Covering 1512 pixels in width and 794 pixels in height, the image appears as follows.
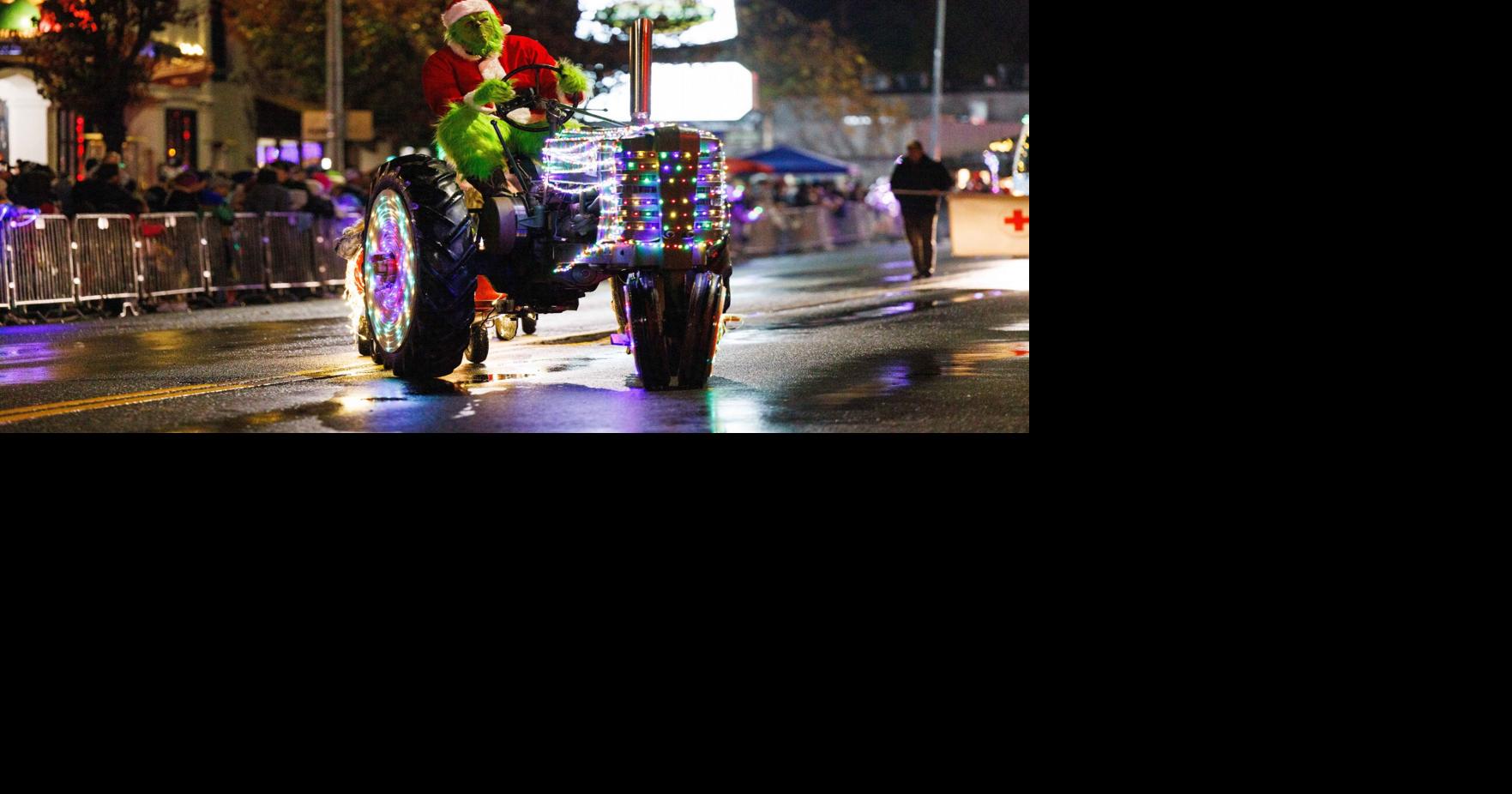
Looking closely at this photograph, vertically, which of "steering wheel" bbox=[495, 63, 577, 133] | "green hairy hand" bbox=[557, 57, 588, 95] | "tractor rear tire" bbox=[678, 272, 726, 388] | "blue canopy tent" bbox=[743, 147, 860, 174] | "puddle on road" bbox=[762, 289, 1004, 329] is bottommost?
"puddle on road" bbox=[762, 289, 1004, 329]

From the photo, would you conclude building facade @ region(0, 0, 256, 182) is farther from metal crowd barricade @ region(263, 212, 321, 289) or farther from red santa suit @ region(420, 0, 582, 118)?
red santa suit @ region(420, 0, 582, 118)

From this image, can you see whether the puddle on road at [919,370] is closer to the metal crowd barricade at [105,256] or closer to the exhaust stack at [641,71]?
the exhaust stack at [641,71]

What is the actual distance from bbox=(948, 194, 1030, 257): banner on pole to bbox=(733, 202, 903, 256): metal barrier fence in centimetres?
723

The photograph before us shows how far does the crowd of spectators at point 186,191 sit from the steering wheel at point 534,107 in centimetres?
758

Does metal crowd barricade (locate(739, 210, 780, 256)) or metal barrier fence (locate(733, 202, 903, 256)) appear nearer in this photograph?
metal crowd barricade (locate(739, 210, 780, 256))

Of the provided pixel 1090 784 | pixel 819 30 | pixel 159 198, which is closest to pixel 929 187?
pixel 159 198

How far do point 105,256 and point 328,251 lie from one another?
11.9 ft

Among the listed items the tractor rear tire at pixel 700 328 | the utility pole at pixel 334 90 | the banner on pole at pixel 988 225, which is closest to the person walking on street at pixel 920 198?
the banner on pole at pixel 988 225

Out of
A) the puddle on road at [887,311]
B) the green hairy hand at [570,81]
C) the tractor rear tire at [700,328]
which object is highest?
the green hairy hand at [570,81]

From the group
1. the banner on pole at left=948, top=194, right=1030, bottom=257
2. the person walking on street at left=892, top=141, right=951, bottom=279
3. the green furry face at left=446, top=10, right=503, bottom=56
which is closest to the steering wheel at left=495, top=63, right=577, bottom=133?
the green furry face at left=446, top=10, right=503, bottom=56

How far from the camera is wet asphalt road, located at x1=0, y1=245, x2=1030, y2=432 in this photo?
8805 millimetres

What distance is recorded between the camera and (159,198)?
1928cm

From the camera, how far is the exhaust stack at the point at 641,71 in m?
9.57

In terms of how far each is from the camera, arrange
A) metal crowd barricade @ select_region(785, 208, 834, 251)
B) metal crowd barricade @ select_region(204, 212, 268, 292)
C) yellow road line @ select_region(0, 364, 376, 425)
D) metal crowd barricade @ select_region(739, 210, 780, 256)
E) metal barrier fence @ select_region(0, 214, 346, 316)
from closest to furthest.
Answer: yellow road line @ select_region(0, 364, 376, 425) → metal barrier fence @ select_region(0, 214, 346, 316) → metal crowd barricade @ select_region(204, 212, 268, 292) → metal crowd barricade @ select_region(739, 210, 780, 256) → metal crowd barricade @ select_region(785, 208, 834, 251)
